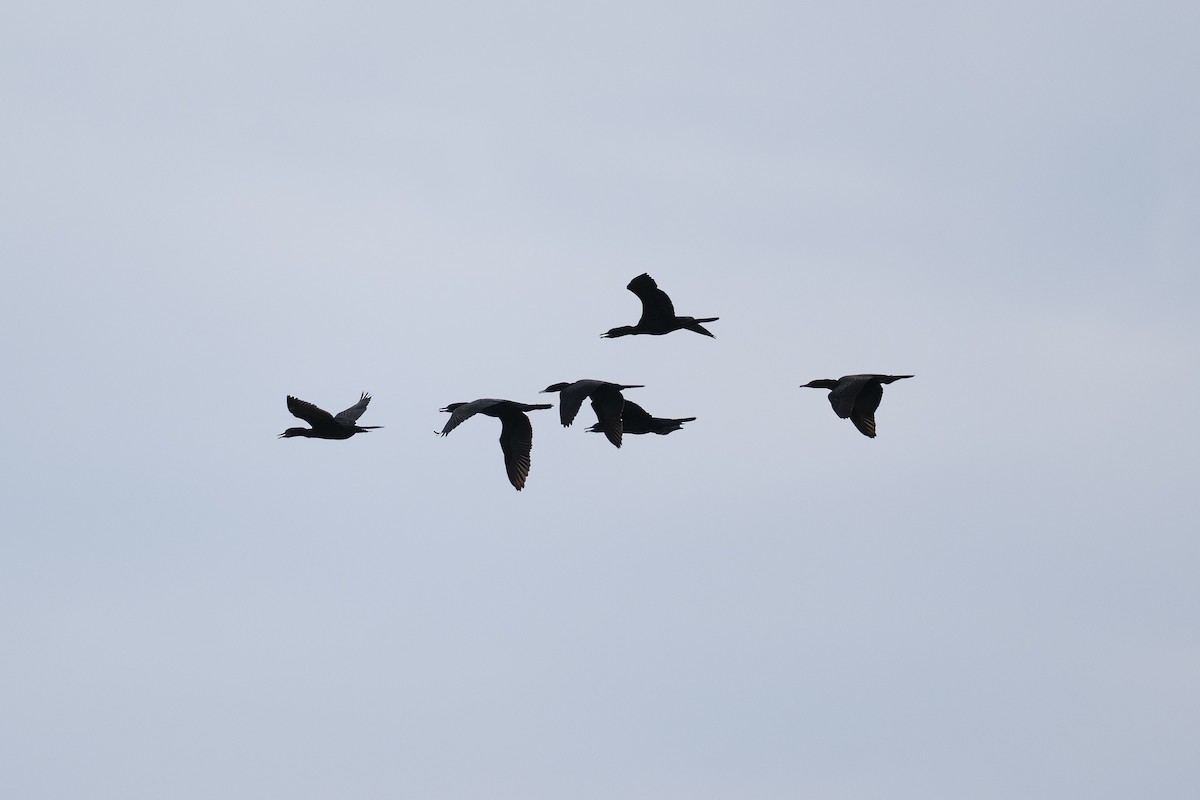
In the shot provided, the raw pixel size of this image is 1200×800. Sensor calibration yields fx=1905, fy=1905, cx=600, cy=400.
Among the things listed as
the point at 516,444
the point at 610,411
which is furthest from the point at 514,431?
the point at 610,411

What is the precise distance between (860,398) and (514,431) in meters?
7.89

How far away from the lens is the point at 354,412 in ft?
157

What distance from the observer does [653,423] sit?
45.4 m

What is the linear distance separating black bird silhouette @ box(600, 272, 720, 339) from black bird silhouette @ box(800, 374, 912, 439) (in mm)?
5521

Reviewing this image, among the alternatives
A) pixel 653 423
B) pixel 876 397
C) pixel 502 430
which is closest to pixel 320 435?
pixel 502 430

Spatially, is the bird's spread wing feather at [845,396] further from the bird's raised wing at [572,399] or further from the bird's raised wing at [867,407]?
the bird's raised wing at [572,399]

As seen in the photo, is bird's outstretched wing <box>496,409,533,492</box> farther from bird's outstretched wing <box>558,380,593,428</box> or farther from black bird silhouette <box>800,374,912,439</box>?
black bird silhouette <box>800,374,912,439</box>

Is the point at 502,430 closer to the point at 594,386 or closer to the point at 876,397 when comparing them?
the point at 594,386

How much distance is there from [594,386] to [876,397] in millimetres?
6396

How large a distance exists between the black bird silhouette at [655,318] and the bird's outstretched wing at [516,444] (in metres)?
4.44

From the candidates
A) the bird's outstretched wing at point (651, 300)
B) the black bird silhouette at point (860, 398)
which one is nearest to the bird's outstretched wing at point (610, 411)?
the bird's outstretched wing at point (651, 300)

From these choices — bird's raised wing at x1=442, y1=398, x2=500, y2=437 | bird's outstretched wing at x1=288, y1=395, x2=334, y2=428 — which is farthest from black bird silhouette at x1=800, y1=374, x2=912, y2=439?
bird's outstretched wing at x1=288, y1=395, x2=334, y2=428

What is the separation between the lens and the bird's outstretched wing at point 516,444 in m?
42.3

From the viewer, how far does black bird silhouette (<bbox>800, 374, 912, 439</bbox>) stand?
1544 inches
